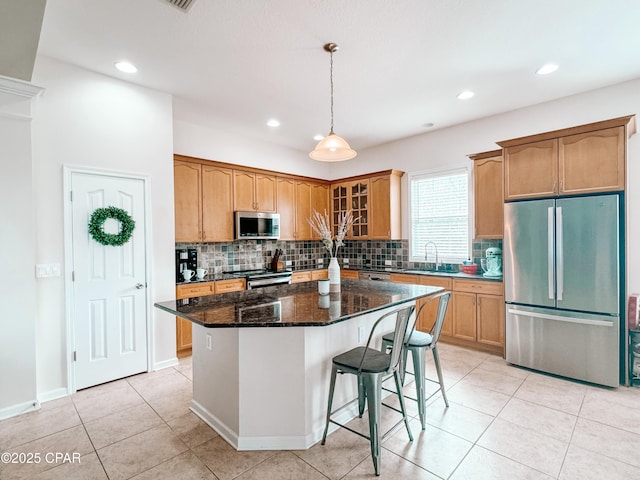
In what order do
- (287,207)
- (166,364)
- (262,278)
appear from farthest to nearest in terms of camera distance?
(287,207) < (262,278) < (166,364)

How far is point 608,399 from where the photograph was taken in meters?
2.83

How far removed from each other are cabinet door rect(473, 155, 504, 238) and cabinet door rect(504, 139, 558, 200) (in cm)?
40

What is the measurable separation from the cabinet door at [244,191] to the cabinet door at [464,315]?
3225 mm

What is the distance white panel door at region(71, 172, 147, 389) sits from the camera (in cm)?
306

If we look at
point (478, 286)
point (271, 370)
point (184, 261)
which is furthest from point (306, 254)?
point (271, 370)

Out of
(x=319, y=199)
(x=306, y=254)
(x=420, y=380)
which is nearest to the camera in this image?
(x=420, y=380)

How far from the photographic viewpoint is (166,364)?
3.62 metres

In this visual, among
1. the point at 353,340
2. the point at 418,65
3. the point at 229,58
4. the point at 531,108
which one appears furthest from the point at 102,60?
the point at 531,108

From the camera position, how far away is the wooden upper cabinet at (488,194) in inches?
159

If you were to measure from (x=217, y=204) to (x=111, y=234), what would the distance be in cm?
159

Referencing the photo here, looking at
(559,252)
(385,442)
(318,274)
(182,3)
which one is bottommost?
(385,442)

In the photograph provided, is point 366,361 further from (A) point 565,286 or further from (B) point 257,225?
(B) point 257,225

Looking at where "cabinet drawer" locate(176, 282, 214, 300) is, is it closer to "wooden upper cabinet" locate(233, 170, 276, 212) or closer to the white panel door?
the white panel door

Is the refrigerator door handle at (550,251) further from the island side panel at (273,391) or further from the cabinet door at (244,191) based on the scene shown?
the cabinet door at (244,191)
